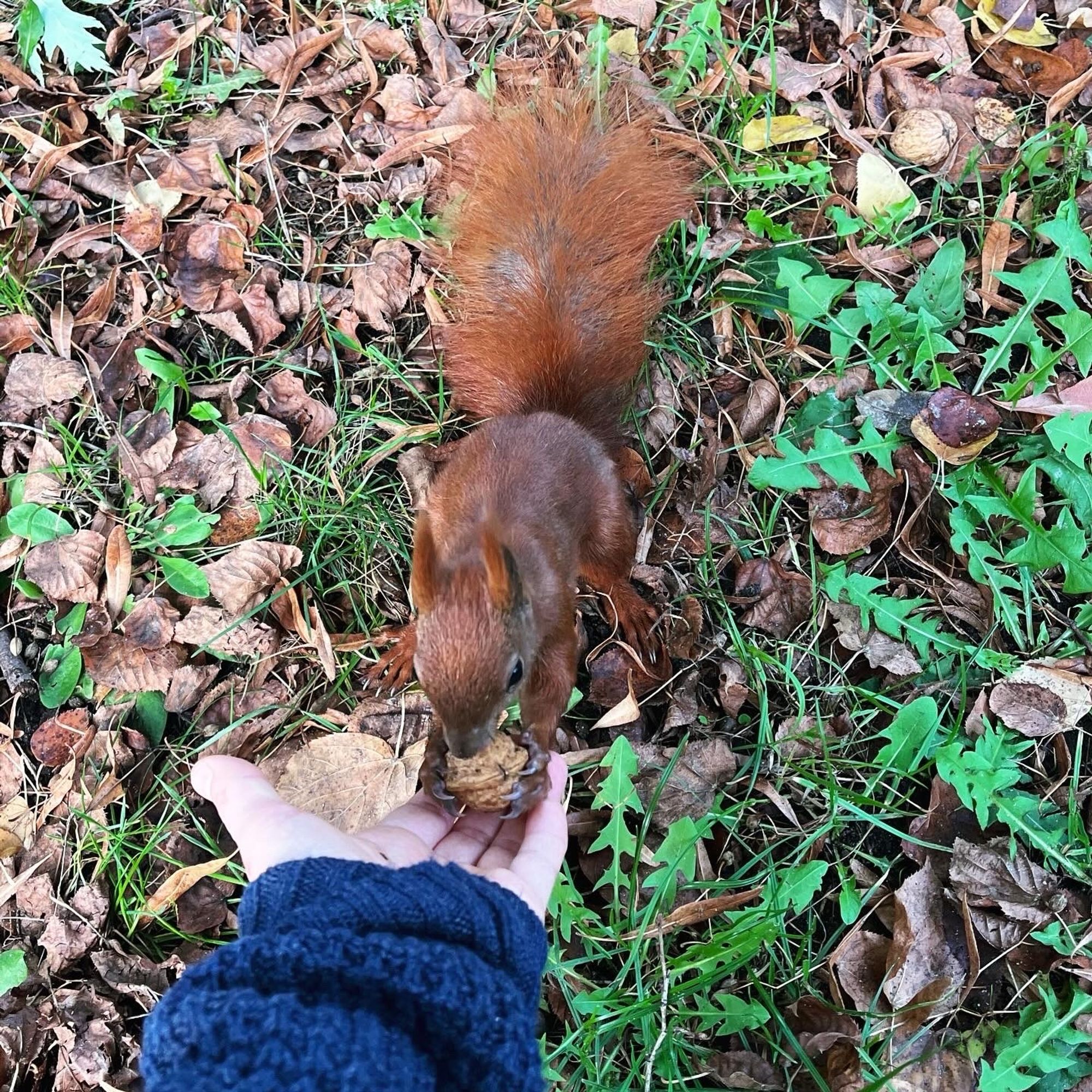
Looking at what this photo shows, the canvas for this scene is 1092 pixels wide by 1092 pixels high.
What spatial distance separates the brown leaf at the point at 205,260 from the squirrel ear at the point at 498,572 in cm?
144

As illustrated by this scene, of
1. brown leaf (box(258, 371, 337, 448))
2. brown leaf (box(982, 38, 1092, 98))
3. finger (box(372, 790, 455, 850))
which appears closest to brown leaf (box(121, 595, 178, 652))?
brown leaf (box(258, 371, 337, 448))

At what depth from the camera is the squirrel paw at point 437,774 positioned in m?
1.81

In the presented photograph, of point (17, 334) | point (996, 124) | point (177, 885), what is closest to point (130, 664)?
point (177, 885)

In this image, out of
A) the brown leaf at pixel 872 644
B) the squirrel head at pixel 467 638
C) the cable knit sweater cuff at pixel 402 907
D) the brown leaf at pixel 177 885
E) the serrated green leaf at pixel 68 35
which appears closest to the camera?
the cable knit sweater cuff at pixel 402 907

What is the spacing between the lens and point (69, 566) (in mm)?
2352

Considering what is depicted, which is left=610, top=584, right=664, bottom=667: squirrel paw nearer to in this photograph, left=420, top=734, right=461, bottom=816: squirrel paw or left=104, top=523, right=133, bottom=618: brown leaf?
left=420, top=734, right=461, bottom=816: squirrel paw

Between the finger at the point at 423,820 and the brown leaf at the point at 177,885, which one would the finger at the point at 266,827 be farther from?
the brown leaf at the point at 177,885

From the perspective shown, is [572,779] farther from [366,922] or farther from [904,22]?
[904,22]

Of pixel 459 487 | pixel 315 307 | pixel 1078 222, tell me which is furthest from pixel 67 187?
pixel 1078 222

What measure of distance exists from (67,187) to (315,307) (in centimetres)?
89

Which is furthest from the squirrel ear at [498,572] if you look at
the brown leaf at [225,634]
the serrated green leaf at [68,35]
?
the serrated green leaf at [68,35]

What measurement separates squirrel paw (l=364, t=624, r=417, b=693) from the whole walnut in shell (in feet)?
1.92

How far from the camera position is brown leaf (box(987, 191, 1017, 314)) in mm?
2465

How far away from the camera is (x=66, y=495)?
244 centimetres
